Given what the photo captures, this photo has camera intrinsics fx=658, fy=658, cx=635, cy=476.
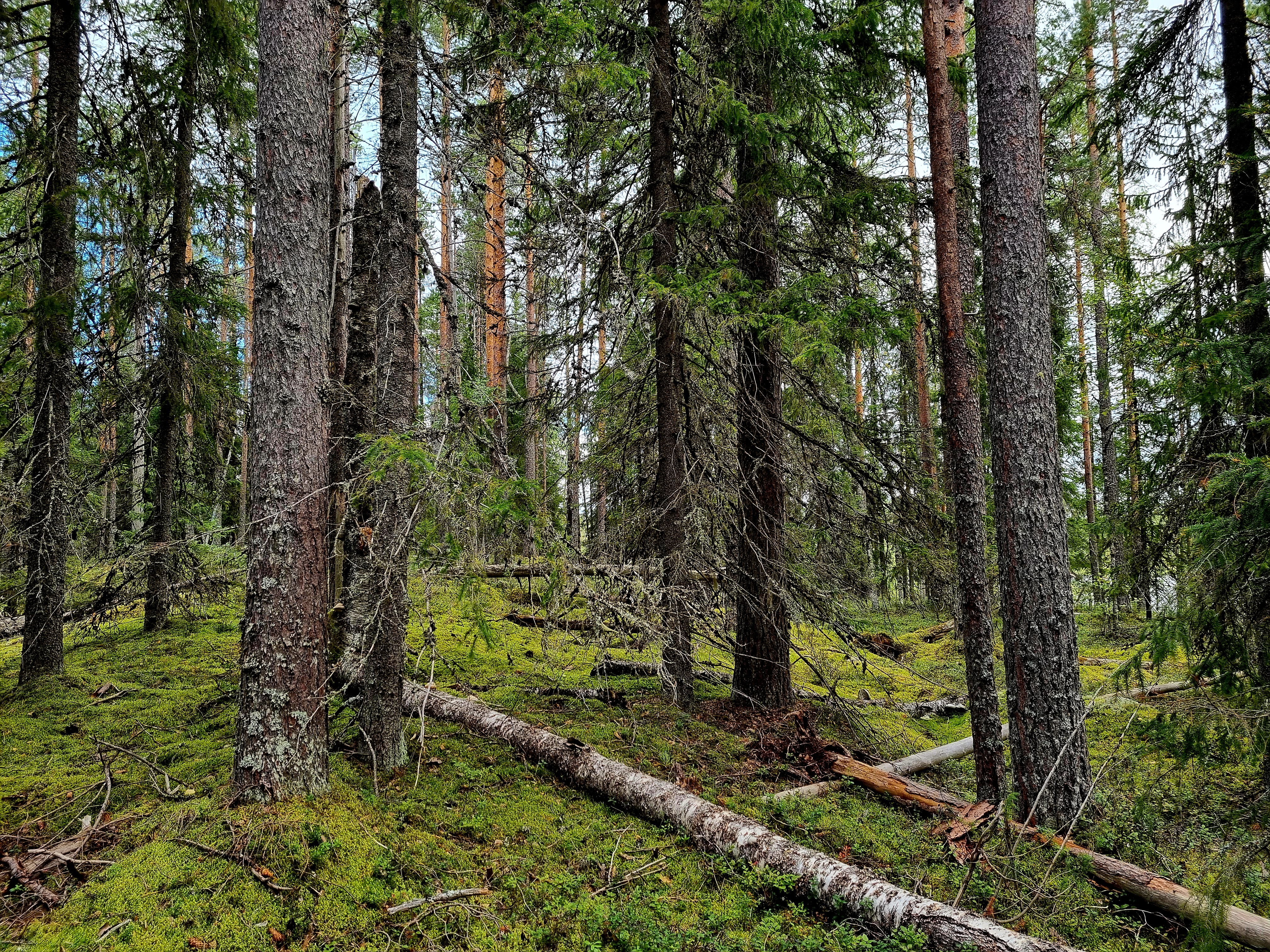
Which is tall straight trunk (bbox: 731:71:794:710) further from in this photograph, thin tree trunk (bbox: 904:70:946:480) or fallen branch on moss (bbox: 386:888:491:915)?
fallen branch on moss (bbox: 386:888:491:915)

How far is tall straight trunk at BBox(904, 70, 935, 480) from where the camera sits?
697cm

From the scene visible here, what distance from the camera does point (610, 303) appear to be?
24.0 feet

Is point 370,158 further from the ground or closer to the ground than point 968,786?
further from the ground

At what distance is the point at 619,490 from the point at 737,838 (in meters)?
4.23

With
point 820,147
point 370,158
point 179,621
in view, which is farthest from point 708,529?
point 179,621

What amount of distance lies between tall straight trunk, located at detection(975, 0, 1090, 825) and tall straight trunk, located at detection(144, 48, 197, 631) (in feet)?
26.2

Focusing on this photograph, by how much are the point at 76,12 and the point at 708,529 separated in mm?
8675

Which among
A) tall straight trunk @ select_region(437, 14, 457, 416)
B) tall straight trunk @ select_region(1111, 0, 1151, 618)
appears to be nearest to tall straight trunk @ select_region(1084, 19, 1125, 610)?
tall straight trunk @ select_region(1111, 0, 1151, 618)

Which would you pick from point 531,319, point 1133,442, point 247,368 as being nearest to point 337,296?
point 531,319

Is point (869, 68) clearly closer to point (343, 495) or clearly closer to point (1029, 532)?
point (1029, 532)

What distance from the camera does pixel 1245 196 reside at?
615 cm

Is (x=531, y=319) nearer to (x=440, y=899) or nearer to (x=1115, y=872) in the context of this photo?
(x=440, y=899)

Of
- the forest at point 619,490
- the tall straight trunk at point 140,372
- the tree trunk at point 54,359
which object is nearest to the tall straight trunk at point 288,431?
the forest at point 619,490

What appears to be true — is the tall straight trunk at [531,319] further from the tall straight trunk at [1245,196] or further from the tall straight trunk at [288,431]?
the tall straight trunk at [1245,196]
